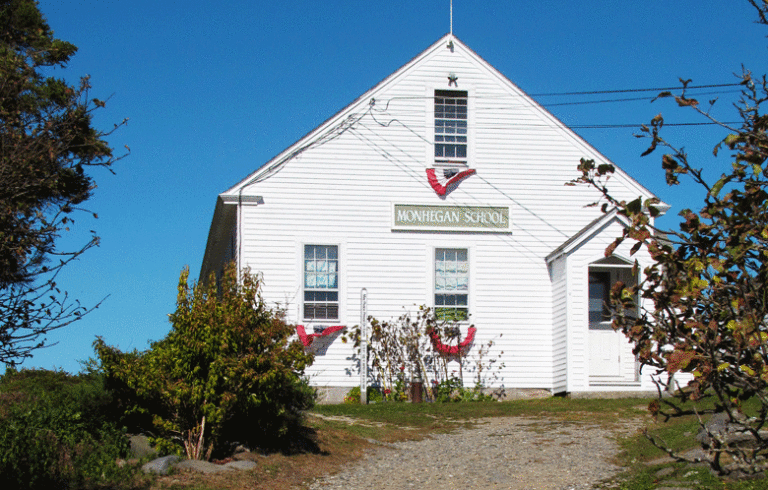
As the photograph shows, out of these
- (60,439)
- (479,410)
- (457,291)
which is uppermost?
(457,291)

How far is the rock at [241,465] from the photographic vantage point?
11258mm

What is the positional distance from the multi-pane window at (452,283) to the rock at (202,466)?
30.8 feet

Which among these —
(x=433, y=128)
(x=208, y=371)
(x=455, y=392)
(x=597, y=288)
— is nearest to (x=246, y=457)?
(x=208, y=371)

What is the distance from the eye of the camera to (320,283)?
773 inches

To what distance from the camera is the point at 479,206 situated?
20328 millimetres

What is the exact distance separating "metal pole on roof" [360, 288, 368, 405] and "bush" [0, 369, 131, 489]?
7.12 m

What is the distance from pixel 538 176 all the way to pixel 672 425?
26.0ft

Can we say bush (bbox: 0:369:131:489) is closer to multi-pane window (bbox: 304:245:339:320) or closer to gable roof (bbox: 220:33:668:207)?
multi-pane window (bbox: 304:245:339:320)

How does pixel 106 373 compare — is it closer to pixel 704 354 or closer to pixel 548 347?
pixel 704 354

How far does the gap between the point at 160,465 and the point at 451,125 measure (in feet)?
39.9

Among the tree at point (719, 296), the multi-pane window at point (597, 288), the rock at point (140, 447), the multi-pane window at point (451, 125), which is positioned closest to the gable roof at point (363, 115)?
the multi-pane window at point (451, 125)

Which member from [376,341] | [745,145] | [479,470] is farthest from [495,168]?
[745,145]

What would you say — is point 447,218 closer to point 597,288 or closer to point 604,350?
point 597,288

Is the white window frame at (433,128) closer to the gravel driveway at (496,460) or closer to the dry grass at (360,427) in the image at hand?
the dry grass at (360,427)
